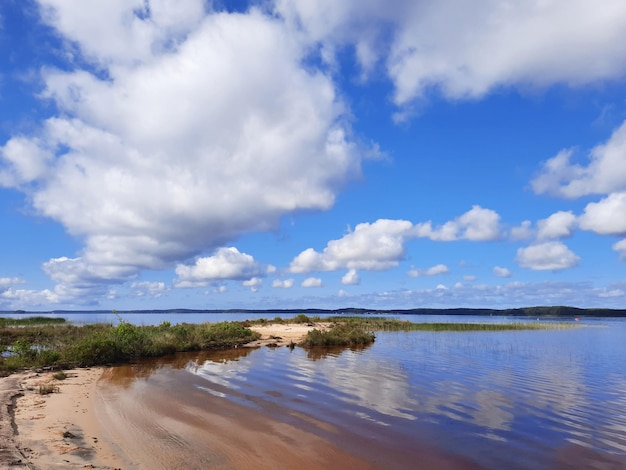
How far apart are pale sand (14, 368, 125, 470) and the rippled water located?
1330 mm

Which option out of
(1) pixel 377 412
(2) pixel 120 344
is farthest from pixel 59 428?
(2) pixel 120 344

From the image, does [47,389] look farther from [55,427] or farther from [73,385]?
[55,427]

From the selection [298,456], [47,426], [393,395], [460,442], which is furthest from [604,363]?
[47,426]

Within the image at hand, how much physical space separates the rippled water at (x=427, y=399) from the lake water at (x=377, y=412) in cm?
5

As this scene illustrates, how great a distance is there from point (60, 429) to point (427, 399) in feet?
40.6

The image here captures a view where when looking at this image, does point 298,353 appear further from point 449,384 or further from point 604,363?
point 604,363

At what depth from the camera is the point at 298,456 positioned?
10320 millimetres

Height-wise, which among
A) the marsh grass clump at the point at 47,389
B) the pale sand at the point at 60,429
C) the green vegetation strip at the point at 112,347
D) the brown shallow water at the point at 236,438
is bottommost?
the brown shallow water at the point at 236,438

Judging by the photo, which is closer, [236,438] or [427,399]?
[236,438]

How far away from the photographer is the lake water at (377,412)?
34.5ft

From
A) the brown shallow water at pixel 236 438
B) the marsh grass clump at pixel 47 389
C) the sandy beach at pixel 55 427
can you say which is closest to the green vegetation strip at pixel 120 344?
the sandy beach at pixel 55 427

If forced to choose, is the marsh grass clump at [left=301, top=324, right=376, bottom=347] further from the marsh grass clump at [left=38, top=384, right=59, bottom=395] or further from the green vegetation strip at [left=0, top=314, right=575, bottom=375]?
the marsh grass clump at [left=38, top=384, right=59, bottom=395]

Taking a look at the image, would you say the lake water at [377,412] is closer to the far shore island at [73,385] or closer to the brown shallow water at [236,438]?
the brown shallow water at [236,438]

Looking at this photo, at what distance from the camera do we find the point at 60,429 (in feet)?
36.8
